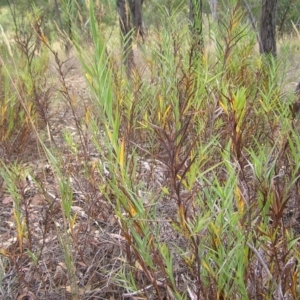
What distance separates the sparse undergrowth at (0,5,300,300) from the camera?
1035 millimetres

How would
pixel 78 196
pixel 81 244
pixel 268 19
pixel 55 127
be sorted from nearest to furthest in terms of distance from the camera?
pixel 81 244 → pixel 78 196 → pixel 55 127 → pixel 268 19

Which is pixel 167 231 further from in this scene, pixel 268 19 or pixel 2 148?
pixel 268 19

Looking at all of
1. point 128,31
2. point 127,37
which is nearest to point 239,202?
point 128,31

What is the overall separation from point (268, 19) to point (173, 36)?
255cm

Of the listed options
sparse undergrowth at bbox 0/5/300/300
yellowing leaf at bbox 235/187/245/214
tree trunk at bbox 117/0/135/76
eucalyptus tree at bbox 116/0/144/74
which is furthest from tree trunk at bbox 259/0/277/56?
yellowing leaf at bbox 235/187/245/214

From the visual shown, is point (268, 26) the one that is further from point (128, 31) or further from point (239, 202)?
point (239, 202)

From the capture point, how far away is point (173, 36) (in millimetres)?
1987

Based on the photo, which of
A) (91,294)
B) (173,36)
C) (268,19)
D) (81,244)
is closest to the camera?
(91,294)

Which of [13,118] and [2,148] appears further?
[13,118]

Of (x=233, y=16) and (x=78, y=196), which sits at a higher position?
(x=233, y=16)

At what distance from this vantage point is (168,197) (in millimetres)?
1806

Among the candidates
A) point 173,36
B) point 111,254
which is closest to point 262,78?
point 173,36

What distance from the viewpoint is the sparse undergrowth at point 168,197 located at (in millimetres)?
1035

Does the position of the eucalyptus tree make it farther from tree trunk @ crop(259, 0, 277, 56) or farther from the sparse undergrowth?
tree trunk @ crop(259, 0, 277, 56)
